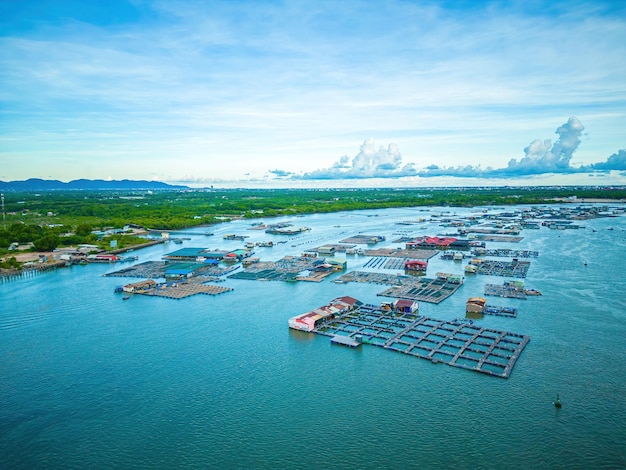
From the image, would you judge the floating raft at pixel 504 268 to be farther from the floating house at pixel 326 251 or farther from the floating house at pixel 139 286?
the floating house at pixel 139 286

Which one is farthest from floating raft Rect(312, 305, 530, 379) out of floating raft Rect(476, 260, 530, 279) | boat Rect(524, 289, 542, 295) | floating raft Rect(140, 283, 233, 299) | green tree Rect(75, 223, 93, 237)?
green tree Rect(75, 223, 93, 237)

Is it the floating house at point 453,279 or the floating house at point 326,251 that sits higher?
the floating house at point 326,251

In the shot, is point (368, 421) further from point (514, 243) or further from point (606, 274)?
point (514, 243)

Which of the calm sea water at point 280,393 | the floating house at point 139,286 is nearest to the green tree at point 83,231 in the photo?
the floating house at point 139,286

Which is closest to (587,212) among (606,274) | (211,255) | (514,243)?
(514,243)

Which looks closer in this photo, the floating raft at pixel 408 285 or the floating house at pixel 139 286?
the floating raft at pixel 408 285

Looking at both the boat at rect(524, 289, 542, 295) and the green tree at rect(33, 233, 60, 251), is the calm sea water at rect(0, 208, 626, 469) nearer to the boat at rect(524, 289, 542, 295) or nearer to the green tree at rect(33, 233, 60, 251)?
the boat at rect(524, 289, 542, 295)

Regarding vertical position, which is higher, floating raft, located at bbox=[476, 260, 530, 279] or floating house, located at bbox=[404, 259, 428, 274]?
floating house, located at bbox=[404, 259, 428, 274]

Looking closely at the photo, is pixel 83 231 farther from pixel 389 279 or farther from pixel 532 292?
pixel 532 292
